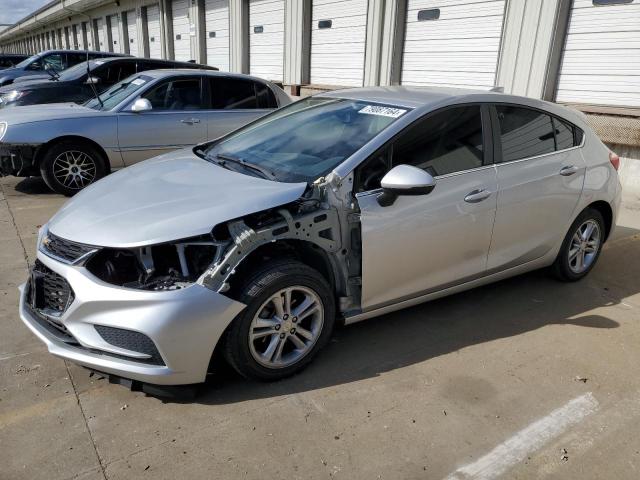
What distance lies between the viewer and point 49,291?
2.80 metres

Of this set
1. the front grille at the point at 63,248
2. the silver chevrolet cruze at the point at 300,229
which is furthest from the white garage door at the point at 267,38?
the front grille at the point at 63,248

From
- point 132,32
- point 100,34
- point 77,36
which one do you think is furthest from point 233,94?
point 77,36

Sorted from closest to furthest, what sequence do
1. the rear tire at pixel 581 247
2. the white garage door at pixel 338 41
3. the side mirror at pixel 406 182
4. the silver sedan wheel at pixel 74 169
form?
the side mirror at pixel 406 182
the rear tire at pixel 581 247
the silver sedan wheel at pixel 74 169
the white garage door at pixel 338 41

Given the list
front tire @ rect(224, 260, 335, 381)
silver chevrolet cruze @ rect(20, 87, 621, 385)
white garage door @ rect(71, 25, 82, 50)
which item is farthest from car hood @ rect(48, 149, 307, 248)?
white garage door @ rect(71, 25, 82, 50)

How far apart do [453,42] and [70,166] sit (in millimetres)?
6924

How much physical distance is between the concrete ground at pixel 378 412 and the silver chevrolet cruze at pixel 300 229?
24cm

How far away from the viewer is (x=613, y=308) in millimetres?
4152

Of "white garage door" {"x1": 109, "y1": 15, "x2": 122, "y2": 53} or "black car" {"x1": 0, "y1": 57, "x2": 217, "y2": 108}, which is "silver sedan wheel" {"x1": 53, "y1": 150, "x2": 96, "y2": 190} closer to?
"black car" {"x1": 0, "y1": 57, "x2": 217, "y2": 108}

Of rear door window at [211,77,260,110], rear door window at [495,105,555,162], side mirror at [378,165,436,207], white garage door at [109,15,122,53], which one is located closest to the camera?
side mirror at [378,165,436,207]

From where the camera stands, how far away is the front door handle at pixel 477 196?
339cm

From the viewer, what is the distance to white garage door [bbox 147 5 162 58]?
21672mm

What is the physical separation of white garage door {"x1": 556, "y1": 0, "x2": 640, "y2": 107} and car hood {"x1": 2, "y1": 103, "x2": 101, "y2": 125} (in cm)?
687

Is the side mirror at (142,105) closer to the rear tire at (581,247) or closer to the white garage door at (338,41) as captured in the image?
the rear tire at (581,247)

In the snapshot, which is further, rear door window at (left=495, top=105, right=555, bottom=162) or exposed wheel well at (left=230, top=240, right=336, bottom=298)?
rear door window at (left=495, top=105, right=555, bottom=162)
